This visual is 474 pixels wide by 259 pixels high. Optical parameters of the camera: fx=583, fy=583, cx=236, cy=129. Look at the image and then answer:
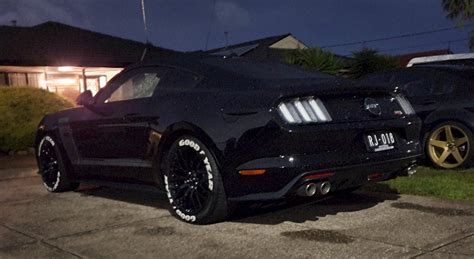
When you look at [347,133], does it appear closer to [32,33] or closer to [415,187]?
[415,187]

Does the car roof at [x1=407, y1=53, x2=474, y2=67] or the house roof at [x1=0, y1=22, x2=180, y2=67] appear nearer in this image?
the car roof at [x1=407, y1=53, x2=474, y2=67]

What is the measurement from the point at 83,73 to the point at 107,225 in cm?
1745

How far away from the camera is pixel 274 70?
518 centimetres

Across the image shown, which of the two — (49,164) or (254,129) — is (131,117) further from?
(49,164)

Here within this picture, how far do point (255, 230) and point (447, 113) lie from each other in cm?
371

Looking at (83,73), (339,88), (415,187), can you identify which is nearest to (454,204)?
(415,187)

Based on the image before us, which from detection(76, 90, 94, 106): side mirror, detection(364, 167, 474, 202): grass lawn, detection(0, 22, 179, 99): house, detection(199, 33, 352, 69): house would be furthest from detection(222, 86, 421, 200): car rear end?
detection(199, 33, 352, 69): house

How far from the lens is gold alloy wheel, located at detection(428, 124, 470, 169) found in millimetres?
6984

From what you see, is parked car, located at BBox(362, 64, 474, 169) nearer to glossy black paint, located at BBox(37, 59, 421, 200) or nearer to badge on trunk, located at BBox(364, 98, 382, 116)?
badge on trunk, located at BBox(364, 98, 382, 116)

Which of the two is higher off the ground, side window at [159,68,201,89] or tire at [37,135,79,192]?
side window at [159,68,201,89]

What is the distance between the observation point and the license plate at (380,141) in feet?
14.7

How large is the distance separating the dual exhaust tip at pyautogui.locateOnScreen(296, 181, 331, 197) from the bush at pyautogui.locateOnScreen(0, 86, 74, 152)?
30.5ft

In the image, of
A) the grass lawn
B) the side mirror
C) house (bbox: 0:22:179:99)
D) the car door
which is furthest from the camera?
house (bbox: 0:22:179:99)

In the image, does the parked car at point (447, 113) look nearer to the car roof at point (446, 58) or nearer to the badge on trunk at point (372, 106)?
the car roof at point (446, 58)
